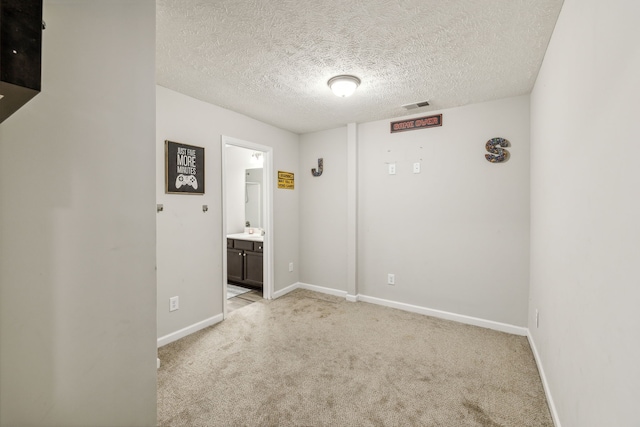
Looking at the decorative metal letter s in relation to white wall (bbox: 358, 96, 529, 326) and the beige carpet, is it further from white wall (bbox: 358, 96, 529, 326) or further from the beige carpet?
the beige carpet

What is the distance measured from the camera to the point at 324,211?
13.4ft

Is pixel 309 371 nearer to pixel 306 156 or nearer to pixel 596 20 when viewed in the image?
pixel 596 20

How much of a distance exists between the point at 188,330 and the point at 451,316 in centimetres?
282

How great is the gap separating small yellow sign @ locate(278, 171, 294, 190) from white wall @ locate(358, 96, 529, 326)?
1.02 meters

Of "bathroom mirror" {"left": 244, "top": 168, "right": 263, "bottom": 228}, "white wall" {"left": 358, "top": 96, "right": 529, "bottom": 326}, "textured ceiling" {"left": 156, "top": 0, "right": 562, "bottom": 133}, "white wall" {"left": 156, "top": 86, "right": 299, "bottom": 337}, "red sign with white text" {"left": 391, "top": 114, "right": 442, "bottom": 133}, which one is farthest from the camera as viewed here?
"bathroom mirror" {"left": 244, "top": 168, "right": 263, "bottom": 228}

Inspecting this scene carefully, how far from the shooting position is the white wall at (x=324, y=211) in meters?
3.92

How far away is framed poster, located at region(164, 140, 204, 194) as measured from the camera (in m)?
2.56

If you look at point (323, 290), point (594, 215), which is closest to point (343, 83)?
point (594, 215)

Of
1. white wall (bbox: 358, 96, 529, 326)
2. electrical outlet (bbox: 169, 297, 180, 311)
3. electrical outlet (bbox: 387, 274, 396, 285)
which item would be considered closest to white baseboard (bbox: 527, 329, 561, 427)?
white wall (bbox: 358, 96, 529, 326)

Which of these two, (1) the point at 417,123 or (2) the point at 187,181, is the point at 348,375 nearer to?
(2) the point at 187,181

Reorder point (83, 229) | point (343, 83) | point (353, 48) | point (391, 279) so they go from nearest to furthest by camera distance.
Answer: point (83, 229) → point (353, 48) → point (343, 83) → point (391, 279)

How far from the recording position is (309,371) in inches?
85.3

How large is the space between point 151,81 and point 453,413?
2.48 metres

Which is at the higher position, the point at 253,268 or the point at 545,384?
the point at 253,268
